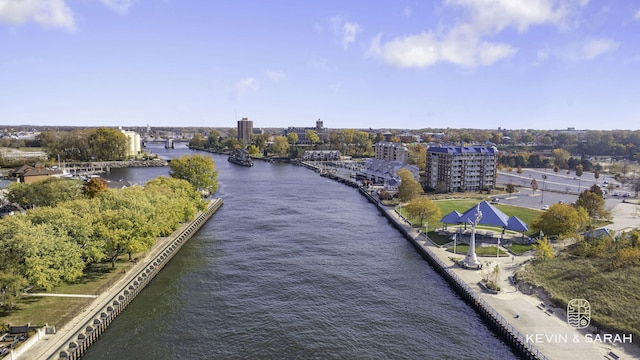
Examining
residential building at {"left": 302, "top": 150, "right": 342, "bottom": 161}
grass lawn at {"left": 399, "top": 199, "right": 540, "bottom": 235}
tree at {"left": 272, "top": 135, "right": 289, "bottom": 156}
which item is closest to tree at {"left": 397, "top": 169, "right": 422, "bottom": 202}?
grass lawn at {"left": 399, "top": 199, "right": 540, "bottom": 235}

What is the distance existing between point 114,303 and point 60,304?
3.92 m

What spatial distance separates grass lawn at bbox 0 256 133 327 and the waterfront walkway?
34084 millimetres

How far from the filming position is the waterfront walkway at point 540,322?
26.6 metres

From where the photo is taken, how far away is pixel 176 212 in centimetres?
5366

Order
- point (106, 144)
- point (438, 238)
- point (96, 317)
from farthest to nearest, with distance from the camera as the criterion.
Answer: point (106, 144)
point (438, 238)
point (96, 317)

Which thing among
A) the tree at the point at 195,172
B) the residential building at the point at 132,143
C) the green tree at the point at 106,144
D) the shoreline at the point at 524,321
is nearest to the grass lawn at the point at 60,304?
the shoreline at the point at 524,321

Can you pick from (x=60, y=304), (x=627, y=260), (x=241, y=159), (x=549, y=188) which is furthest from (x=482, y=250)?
(x=241, y=159)

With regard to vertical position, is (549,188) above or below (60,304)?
above

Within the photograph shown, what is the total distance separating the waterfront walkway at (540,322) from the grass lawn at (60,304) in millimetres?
34084

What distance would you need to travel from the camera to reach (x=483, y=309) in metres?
33.8

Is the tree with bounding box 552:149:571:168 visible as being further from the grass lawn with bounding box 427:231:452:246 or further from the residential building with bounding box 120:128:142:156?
the residential building with bounding box 120:128:142:156

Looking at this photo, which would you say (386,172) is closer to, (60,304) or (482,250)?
(482,250)

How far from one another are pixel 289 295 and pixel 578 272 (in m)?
27.9

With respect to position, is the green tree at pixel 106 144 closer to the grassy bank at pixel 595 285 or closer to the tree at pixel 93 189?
the tree at pixel 93 189
